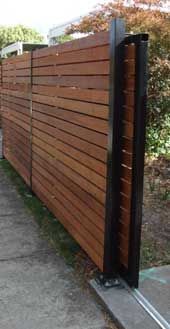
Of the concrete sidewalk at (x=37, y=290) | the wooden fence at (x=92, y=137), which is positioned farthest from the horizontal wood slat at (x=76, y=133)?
the concrete sidewalk at (x=37, y=290)

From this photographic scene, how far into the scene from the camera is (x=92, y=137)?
3303 millimetres

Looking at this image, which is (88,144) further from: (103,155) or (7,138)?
(7,138)

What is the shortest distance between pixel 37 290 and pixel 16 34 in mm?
26829

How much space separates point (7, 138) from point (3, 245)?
3658 millimetres

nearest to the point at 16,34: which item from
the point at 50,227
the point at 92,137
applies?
the point at 50,227

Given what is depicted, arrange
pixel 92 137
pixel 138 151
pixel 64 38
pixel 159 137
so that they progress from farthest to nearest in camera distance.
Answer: pixel 64 38, pixel 159 137, pixel 92 137, pixel 138 151

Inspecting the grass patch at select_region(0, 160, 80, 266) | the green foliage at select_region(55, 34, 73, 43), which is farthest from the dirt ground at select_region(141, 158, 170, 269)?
the green foliage at select_region(55, 34, 73, 43)

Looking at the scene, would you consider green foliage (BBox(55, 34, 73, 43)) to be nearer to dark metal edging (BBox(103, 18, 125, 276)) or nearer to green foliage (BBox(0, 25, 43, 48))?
dark metal edging (BBox(103, 18, 125, 276))

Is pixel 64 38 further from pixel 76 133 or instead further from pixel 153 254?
pixel 153 254

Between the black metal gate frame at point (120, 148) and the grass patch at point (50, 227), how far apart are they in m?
0.65

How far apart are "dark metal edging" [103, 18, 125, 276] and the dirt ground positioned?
17.5 inches

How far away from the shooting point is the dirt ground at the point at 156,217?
11.9 feet

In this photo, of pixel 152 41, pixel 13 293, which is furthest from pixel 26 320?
pixel 152 41

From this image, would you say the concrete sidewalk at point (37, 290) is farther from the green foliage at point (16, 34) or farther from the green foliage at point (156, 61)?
the green foliage at point (16, 34)
